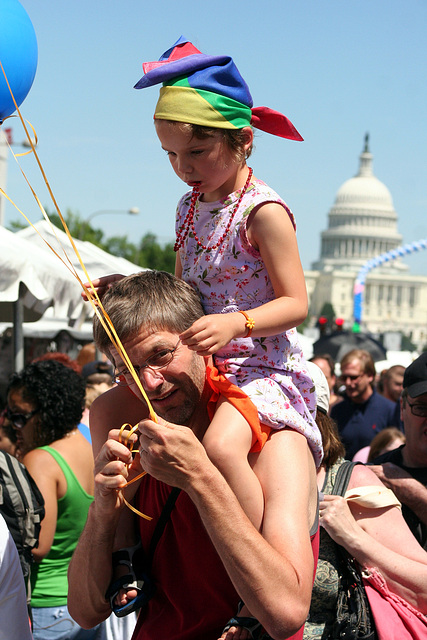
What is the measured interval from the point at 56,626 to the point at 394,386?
596cm

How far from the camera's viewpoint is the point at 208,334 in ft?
6.47

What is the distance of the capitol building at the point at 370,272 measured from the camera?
122 metres

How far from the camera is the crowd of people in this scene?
1.97 meters

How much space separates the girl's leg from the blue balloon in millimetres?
1227

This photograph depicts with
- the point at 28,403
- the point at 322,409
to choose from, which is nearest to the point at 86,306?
the point at 28,403

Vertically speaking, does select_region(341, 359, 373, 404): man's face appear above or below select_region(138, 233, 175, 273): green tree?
above

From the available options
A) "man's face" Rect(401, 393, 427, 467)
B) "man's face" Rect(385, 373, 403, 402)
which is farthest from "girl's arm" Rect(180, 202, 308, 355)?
"man's face" Rect(385, 373, 403, 402)

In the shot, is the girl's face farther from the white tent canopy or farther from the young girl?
the white tent canopy

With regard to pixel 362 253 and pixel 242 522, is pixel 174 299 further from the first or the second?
pixel 362 253

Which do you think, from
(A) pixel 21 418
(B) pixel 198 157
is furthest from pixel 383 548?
(A) pixel 21 418

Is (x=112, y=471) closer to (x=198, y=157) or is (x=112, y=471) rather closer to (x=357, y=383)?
(x=198, y=157)

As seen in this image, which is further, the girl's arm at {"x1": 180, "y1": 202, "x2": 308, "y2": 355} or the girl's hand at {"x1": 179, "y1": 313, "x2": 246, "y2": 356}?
the girl's arm at {"x1": 180, "y1": 202, "x2": 308, "y2": 355}

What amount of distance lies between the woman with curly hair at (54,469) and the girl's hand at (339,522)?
1.62 m

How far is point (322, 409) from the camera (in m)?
3.12
